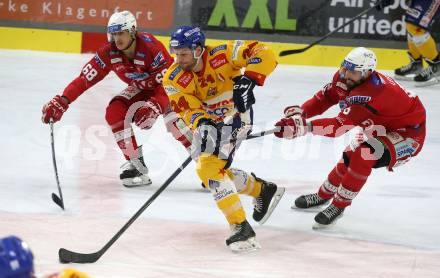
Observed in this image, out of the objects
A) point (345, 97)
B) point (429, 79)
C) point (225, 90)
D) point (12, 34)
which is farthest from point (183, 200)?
point (12, 34)

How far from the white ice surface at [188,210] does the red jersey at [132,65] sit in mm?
604

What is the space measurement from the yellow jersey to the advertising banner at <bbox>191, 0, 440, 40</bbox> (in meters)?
4.71

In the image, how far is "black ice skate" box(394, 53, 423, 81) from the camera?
30.5 ft

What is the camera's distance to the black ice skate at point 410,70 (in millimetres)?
9289

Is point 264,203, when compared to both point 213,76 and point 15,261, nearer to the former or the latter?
point 213,76

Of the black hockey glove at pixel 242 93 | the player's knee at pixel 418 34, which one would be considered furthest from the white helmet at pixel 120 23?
the player's knee at pixel 418 34

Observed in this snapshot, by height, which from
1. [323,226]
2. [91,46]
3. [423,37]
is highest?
[423,37]

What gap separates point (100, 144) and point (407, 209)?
240 cm

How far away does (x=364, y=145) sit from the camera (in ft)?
16.1

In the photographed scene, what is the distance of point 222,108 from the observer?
521cm

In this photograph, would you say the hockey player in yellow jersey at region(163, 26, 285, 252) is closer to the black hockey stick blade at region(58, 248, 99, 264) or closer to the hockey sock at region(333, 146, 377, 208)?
the hockey sock at region(333, 146, 377, 208)

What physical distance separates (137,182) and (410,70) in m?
4.24

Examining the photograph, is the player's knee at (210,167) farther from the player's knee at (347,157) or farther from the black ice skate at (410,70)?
the black ice skate at (410,70)

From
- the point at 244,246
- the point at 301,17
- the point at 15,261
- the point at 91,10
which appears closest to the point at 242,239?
the point at 244,246
